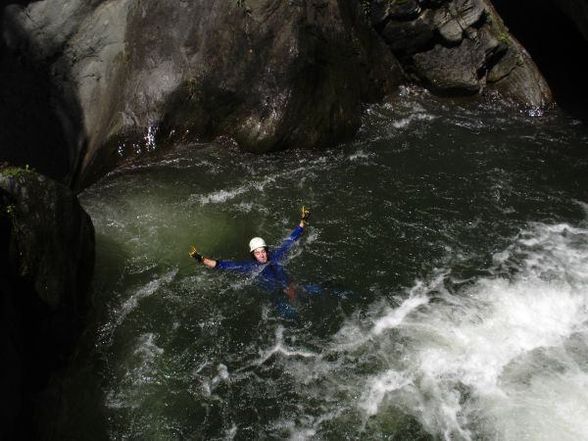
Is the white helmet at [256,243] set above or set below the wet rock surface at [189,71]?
below

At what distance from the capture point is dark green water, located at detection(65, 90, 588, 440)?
6227 millimetres

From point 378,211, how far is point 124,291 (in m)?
4.76

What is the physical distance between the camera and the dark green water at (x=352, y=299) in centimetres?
623

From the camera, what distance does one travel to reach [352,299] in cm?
775

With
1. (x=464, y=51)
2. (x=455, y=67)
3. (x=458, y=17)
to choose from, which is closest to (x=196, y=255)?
(x=455, y=67)

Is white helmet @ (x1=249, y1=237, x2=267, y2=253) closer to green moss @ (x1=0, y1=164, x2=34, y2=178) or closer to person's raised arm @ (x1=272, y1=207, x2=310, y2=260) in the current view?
person's raised arm @ (x1=272, y1=207, x2=310, y2=260)

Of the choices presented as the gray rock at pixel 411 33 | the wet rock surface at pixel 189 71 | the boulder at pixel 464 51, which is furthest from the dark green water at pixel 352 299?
the gray rock at pixel 411 33

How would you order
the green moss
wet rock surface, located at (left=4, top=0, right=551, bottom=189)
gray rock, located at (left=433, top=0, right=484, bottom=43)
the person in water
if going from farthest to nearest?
gray rock, located at (left=433, top=0, right=484, bottom=43)
wet rock surface, located at (left=4, top=0, right=551, bottom=189)
the person in water
the green moss

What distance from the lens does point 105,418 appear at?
20.3 feet

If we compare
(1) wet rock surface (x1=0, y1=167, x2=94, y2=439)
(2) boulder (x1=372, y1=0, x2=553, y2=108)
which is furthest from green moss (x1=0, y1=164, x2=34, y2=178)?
(2) boulder (x1=372, y1=0, x2=553, y2=108)

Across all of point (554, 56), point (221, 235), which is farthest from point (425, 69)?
point (221, 235)

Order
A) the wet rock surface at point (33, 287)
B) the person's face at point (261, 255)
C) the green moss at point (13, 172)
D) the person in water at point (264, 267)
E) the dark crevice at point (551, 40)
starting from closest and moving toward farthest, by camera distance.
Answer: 1. the wet rock surface at point (33, 287)
2. the green moss at point (13, 172)
3. the person in water at point (264, 267)
4. the person's face at point (261, 255)
5. the dark crevice at point (551, 40)

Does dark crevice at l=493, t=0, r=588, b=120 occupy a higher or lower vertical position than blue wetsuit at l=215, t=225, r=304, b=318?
higher

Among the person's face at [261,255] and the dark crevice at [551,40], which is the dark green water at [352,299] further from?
the dark crevice at [551,40]
